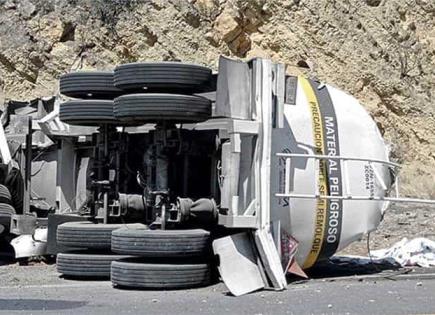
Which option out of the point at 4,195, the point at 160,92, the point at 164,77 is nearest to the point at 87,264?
the point at 160,92

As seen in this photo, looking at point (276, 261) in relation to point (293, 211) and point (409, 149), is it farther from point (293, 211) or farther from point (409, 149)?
point (409, 149)

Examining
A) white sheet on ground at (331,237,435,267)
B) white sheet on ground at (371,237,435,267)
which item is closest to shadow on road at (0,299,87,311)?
white sheet on ground at (331,237,435,267)

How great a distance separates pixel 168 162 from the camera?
9.88m

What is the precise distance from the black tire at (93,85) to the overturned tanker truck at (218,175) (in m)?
0.01

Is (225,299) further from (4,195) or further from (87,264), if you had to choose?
(4,195)

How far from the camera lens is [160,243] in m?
9.17

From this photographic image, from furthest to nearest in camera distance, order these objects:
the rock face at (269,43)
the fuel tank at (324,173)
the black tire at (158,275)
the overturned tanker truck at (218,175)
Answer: the rock face at (269,43) < the fuel tank at (324,173) < the overturned tanker truck at (218,175) < the black tire at (158,275)

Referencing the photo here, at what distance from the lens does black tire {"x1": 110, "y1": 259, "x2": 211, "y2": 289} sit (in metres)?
9.16

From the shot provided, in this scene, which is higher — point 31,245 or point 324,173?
point 324,173

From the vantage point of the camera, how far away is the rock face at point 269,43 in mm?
20781

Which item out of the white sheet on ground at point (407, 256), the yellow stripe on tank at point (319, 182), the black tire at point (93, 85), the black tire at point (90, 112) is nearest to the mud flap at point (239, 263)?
the yellow stripe on tank at point (319, 182)

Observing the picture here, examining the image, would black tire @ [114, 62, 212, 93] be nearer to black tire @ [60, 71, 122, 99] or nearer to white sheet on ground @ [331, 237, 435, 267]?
black tire @ [60, 71, 122, 99]

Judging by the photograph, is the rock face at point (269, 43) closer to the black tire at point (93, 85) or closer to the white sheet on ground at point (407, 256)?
the white sheet on ground at point (407, 256)

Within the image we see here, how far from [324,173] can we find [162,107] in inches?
76.9
